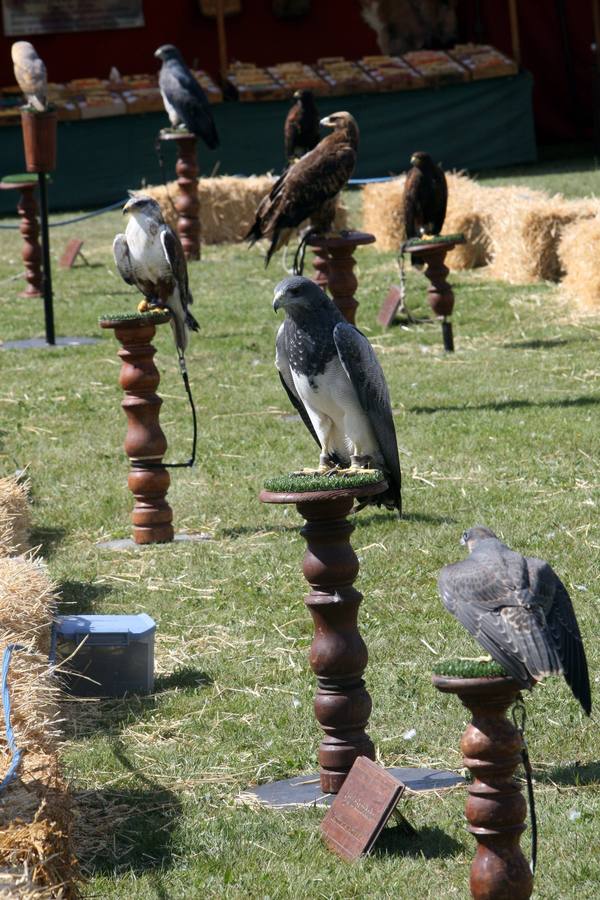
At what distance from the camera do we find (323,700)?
14.4ft

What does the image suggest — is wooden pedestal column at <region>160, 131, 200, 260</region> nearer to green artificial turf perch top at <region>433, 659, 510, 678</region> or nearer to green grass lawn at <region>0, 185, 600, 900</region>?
green grass lawn at <region>0, 185, 600, 900</region>

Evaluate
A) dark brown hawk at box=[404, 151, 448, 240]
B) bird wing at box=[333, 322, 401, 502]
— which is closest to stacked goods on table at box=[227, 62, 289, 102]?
dark brown hawk at box=[404, 151, 448, 240]

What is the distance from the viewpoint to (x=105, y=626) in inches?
211

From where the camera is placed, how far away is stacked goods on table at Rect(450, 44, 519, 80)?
20.2m

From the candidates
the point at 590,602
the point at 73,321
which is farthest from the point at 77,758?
the point at 73,321

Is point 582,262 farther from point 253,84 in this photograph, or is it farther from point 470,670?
point 470,670

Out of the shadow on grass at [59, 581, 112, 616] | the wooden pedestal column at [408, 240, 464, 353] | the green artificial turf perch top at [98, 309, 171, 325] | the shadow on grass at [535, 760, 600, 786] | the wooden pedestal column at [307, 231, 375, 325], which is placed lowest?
the shadow on grass at [59, 581, 112, 616]

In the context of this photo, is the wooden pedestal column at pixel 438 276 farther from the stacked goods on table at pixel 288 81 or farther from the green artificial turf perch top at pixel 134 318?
the stacked goods on table at pixel 288 81

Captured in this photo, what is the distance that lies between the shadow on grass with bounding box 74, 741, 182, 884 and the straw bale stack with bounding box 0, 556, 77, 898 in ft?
0.97

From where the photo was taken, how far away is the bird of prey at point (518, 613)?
11.9 feet

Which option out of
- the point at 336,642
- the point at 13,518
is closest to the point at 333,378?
the point at 336,642

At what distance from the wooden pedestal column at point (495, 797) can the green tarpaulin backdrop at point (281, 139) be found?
52.3 ft

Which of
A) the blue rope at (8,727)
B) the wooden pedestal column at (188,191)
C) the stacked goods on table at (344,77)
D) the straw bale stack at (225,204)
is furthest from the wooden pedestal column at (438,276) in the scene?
the stacked goods on table at (344,77)

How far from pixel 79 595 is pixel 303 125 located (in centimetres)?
667
